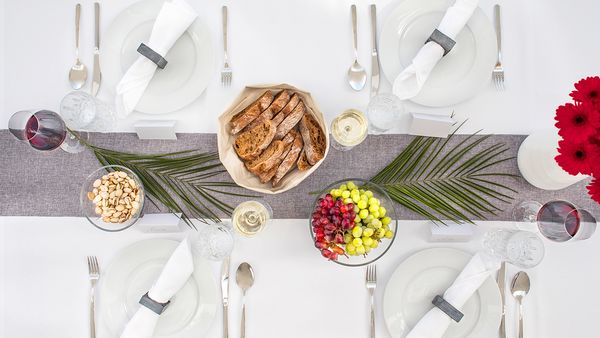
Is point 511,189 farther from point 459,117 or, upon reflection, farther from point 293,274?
point 293,274

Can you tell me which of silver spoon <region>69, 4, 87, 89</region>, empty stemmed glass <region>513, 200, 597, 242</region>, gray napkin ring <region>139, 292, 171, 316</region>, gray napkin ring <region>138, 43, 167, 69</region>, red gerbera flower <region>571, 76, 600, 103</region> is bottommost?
gray napkin ring <region>139, 292, 171, 316</region>

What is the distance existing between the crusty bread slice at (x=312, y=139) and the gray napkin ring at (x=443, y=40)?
1.51 ft

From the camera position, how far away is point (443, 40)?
4.48 ft

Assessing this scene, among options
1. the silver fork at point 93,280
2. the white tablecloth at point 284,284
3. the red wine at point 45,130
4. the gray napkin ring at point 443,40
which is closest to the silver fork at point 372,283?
the white tablecloth at point 284,284

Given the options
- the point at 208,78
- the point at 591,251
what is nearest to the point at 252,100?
the point at 208,78

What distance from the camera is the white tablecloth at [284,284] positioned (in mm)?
1406

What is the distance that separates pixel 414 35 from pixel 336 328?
992mm

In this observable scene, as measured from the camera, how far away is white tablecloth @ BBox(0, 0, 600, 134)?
4.77 feet

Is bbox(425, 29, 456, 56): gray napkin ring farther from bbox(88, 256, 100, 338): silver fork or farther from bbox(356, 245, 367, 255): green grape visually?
bbox(88, 256, 100, 338): silver fork

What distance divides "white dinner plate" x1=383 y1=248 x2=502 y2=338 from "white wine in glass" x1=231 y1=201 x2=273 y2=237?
1.49ft

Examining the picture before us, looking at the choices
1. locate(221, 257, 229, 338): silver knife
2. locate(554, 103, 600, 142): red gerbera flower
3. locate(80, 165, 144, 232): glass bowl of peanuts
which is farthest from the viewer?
locate(221, 257, 229, 338): silver knife

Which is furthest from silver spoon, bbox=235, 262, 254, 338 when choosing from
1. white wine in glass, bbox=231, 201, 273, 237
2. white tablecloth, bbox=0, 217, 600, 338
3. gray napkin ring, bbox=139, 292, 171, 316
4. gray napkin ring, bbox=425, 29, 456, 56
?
gray napkin ring, bbox=425, 29, 456, 56

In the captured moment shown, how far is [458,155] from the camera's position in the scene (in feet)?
4.73

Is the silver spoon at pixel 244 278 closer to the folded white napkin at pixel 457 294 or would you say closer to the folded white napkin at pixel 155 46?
the folded white napkin at pixel 457 294
